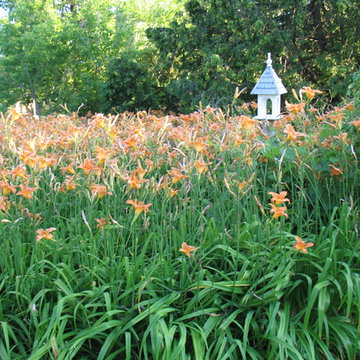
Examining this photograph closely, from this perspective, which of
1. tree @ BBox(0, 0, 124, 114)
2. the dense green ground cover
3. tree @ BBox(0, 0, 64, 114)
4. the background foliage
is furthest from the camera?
tree @ BBox(0, 0, 124, 114)

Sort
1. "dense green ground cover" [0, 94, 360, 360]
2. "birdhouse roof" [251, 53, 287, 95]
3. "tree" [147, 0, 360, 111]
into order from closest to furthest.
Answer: "dense green ground cover" [0, 94, 360, 360] < "birdhouse roof" [251, 53, 287, 95] < "tree" [147, 0, 360, 111]

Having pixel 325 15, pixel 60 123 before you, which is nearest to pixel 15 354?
pixel 60 123

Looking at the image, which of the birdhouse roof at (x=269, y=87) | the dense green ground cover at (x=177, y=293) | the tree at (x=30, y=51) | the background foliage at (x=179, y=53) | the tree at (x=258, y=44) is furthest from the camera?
the tree at (x=30, y=51)

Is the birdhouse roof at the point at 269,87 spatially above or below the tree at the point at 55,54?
below

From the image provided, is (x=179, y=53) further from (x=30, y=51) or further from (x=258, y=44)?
(x=30, y=51)

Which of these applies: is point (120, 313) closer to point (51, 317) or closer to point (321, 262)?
point (51, 317)

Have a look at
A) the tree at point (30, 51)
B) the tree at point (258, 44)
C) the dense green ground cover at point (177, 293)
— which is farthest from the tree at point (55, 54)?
the dense green ground cover at point (177, 293)

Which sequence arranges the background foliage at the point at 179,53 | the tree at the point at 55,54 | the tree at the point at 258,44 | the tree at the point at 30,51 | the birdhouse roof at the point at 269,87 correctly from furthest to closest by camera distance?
the tree at the point at 55,54 < the tree at the point at 30,51 < the background foliage at the point at 179,53 < the tree at the point at 258,44 < the birdhouse roof at the point at 269,87

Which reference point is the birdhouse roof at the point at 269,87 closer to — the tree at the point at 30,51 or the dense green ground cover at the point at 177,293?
the dense green ground cover at the point at 177,293

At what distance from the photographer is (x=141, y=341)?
191cm

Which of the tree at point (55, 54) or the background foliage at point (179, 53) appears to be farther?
the tree at point (55, 54)

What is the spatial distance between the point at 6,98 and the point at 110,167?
13.5 metres

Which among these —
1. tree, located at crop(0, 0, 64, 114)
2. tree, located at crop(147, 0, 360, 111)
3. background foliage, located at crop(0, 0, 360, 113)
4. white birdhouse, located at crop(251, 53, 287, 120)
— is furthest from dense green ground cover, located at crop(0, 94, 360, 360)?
tree, located at crop(0, 0, 64, 114)

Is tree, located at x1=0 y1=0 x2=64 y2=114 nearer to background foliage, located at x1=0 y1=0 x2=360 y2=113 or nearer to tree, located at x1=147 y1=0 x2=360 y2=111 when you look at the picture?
background foliage, located at x1=0 y1=0 x2=360 y2=113
